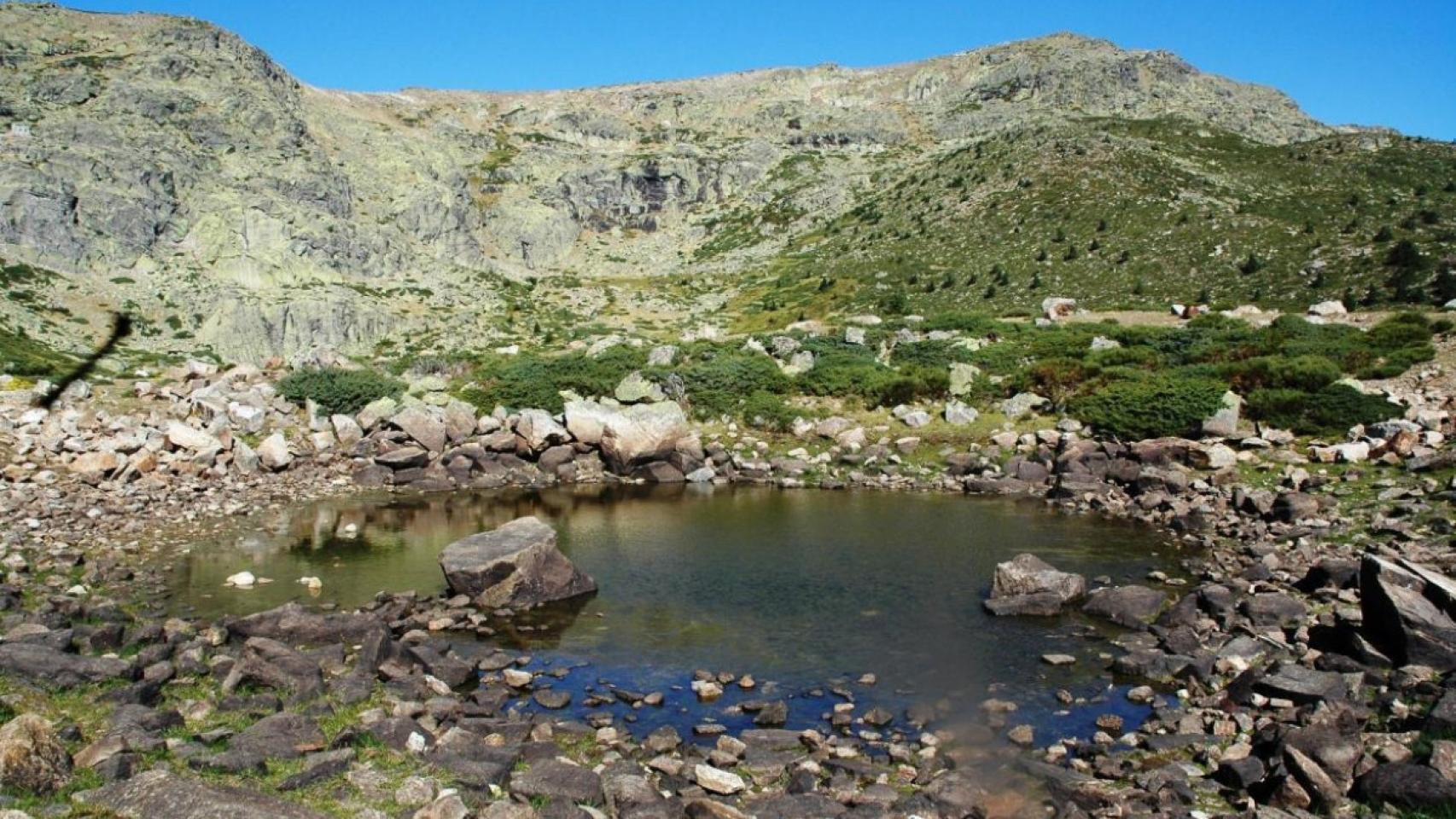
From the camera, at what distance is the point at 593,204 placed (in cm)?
14050

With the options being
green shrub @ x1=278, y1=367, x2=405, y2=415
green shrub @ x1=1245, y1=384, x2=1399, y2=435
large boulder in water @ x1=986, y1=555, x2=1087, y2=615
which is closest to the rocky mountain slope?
green shrub @ x1=278, y1=367, x2=405, y2=415

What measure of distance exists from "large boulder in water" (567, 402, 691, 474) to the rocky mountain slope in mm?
35915

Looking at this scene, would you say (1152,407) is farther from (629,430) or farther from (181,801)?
(181,801)

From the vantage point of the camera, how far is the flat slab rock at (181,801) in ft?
34.0

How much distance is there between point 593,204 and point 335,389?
100658 mm

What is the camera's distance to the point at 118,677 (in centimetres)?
1583

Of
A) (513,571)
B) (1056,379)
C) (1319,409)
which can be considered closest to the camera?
(513,571)

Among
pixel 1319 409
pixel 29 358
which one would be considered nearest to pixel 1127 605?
pixel 1319 409

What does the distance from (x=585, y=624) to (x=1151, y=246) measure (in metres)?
73.2

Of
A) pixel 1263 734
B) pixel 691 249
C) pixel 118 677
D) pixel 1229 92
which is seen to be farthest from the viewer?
pixel 1229 92

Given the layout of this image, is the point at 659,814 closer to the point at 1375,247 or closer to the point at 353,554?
the point at 353,554

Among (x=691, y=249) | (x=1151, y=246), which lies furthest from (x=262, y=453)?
(x=691, y=249)

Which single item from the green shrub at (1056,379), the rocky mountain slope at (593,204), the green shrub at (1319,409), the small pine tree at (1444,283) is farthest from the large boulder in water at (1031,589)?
the rocky mountain slope at (593,204)

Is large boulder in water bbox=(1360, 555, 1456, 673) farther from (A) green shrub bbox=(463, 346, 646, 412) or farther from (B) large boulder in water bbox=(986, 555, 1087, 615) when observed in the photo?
(A) green shrub bbox=(463, 346, 646, 412)
